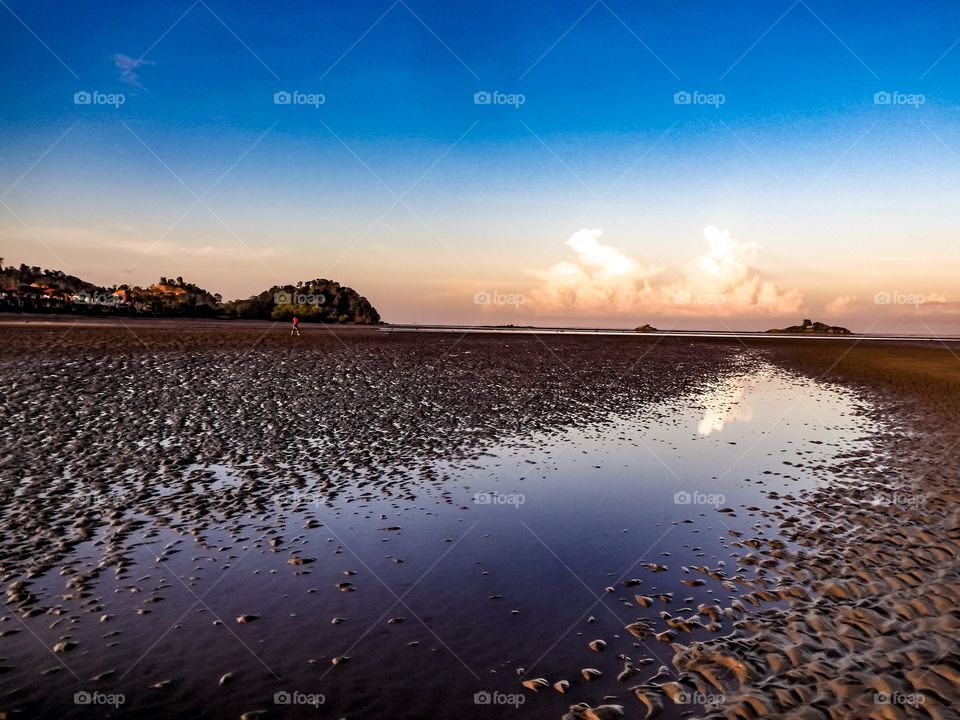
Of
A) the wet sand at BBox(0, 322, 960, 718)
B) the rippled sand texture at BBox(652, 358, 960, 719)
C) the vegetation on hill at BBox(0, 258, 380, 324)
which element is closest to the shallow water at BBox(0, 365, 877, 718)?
the wet sand at BBox(0, 322, 960, 718)

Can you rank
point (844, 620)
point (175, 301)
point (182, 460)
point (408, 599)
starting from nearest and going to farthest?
1. point (844, 620)
2. point (408, 599)
3. point (182, 460)
4. point (175, 301)

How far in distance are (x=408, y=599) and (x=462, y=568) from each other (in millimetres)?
1451

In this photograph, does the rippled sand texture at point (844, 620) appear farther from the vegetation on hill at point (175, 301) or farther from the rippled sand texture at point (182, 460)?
the vegetation on hill at point (175, 301)

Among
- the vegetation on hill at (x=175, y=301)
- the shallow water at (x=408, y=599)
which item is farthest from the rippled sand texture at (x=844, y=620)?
the vegetation on hill at (x=175, y=301)

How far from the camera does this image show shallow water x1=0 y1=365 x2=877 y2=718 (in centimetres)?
668

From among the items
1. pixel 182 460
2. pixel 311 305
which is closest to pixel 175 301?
pixel 311 305

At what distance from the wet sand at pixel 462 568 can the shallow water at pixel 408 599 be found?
0.04m

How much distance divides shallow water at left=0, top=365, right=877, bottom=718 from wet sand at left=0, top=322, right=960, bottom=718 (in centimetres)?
4

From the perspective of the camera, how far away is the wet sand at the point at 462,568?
675 centimetres

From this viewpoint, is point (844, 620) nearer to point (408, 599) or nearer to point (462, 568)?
point (462, 568)

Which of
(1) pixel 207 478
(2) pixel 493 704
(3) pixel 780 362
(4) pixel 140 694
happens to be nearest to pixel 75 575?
(4) pixel 140 694

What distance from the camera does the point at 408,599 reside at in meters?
9.07

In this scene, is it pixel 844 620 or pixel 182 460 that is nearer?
pixel 844 620

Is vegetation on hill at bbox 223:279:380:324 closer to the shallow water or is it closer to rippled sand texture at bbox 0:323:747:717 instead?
rippled sand texture at bbox 0:323:747:717
